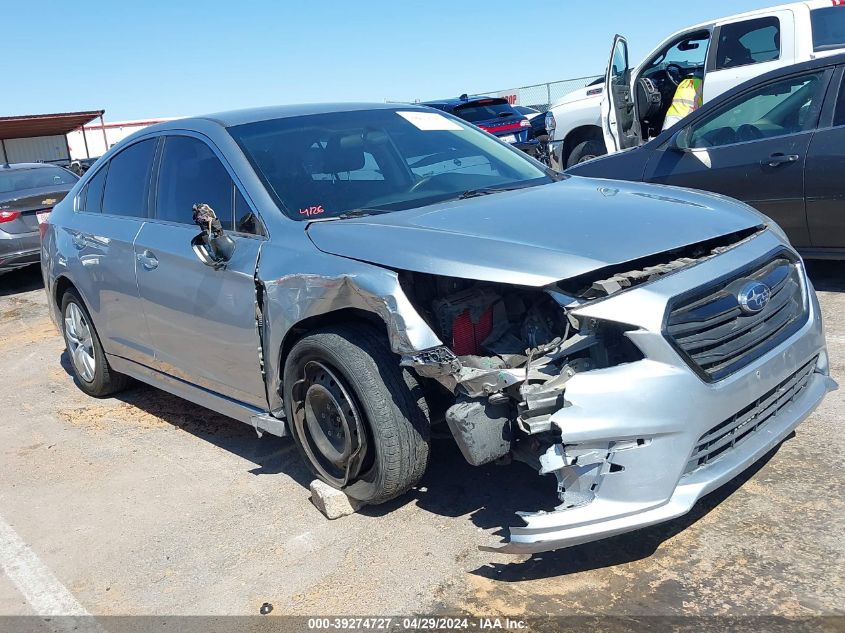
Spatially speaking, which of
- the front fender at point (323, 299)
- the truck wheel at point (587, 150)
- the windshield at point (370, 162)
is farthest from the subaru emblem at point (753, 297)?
the truck wheel at point (587, 150)

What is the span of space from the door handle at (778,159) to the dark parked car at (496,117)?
971 cm

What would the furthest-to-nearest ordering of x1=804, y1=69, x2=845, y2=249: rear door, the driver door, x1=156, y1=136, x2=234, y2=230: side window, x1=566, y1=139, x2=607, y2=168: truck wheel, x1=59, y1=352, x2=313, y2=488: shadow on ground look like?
x1=566, y1=139, x2=607, y2=168: truck wheel
the driver door
x1=804, y1=69, x2=845, y2=249: rear door
x1=59, y1=352, x2=313, y2=488: shadow on ground
x1=156, y1=136, x2=234, y2=230: side window

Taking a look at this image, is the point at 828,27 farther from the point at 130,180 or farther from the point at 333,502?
the point at 333,502

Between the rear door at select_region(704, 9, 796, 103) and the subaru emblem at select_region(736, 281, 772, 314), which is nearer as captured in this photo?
the subaru emblem at select_region(736, 281, 772, 314)

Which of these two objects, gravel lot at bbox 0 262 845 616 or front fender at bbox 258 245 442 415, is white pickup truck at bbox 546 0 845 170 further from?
front fender at bbox 258 245 442 415

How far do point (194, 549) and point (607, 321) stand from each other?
199 centimetres

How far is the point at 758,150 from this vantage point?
6.12m

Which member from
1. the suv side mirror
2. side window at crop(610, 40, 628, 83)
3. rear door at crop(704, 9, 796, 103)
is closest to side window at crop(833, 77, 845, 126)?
the suv side mirror

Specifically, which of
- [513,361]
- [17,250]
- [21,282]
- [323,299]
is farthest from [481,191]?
[21,282]

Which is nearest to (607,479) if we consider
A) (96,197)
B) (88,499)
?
(88,499)

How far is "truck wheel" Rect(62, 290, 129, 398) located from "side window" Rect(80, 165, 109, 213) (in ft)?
1.95

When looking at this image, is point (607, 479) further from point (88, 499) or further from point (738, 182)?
point (738, 182)

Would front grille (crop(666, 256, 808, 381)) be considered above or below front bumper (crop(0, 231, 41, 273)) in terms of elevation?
below

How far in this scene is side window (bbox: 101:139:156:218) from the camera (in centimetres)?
466
